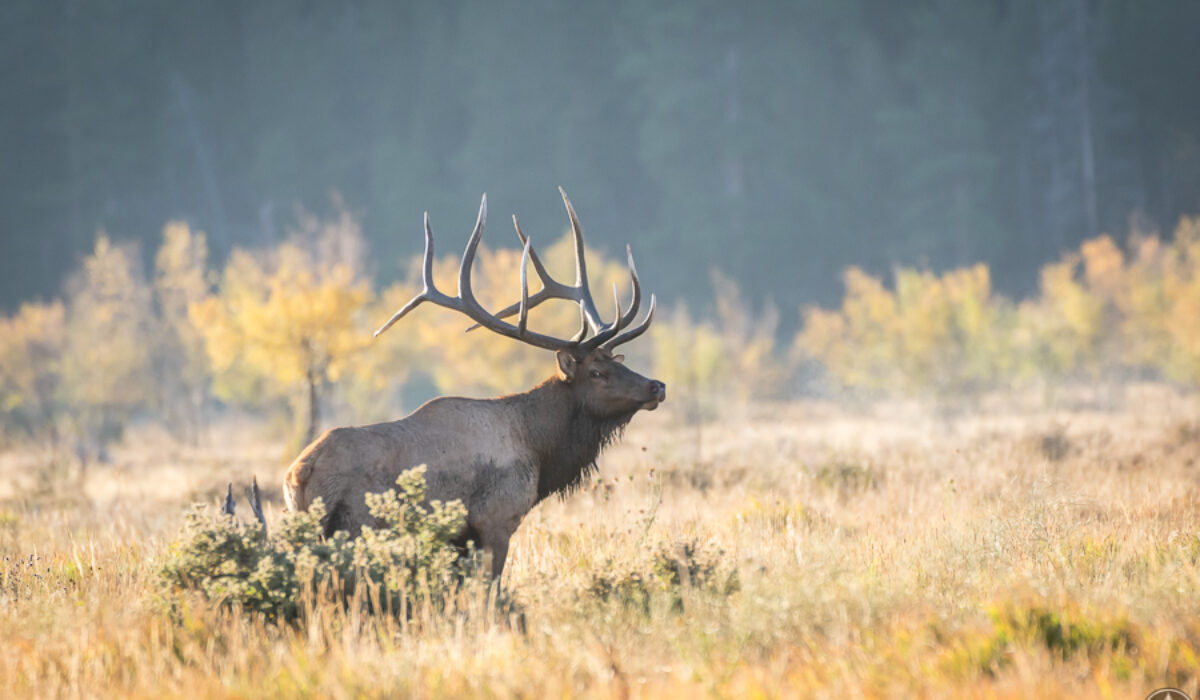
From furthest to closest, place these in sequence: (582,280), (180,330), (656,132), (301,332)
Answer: (656,132) → (180,330) → (301,332) → (582,280)

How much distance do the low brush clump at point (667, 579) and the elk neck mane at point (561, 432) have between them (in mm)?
1084

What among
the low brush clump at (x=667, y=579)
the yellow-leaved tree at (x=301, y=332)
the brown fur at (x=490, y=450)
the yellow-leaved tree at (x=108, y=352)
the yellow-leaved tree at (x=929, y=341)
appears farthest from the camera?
the yellow-leaved tree at (x=108, y=352)

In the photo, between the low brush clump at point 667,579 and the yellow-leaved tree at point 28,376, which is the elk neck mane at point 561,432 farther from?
the yellow-leaved tree at point 28,376

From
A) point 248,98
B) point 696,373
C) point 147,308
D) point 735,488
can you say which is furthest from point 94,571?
point 248,98

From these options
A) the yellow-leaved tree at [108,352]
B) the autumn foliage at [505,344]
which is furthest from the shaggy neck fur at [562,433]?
the yellow-leaved tree at [108,352]

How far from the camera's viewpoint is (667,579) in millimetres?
5414

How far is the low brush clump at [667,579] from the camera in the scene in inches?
205

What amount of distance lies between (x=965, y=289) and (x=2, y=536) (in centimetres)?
3605

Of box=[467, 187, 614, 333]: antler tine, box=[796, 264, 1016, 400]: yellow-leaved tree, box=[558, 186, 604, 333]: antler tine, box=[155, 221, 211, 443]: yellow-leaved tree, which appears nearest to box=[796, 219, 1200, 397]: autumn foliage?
box=[796, 264, 1016, 400]: yellow-leaved tree

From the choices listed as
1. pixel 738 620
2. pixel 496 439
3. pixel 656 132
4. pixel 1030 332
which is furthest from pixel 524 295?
pixel 656 132

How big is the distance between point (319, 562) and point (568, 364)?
227cm

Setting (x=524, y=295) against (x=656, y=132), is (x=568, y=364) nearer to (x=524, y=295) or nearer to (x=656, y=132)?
(x=524, y=295)

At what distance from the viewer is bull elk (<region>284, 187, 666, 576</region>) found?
5492mm

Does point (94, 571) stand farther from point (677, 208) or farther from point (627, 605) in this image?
point (677, 208)
